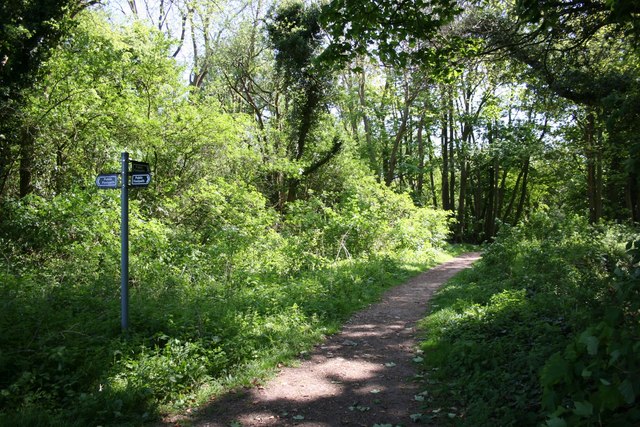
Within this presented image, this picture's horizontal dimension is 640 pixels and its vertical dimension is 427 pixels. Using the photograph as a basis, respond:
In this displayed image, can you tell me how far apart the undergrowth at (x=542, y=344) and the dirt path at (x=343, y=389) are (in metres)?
0.37

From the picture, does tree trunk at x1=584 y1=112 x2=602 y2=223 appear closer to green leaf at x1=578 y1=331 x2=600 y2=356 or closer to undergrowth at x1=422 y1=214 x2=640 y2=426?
undergrowth at x1=422 y1=214 x2=640 y2=426

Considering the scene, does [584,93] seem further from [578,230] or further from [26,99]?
[26,99]

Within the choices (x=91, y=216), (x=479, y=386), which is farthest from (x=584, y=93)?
(x=91, y=216)

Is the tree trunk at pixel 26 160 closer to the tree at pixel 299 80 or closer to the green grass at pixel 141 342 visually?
the green grass at pixel 141 342

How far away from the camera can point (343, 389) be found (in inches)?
188

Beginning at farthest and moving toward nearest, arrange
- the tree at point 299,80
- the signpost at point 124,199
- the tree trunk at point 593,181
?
1. the tree at point 299,80
2. the tree trunk at point 593,181
3. the signpost at point 124,199

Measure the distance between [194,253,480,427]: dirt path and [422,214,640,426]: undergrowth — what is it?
371 mm

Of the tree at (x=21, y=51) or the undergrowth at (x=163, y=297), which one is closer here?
the undergrowth at (x=163, y=297)

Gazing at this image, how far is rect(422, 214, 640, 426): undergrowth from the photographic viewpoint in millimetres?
2133

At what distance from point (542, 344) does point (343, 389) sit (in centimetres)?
220

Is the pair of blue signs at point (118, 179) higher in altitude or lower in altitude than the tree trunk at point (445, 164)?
lower

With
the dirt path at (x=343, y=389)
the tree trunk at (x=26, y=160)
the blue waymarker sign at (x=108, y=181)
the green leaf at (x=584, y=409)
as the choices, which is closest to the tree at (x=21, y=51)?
the tree trunk at (x=26, y=160)

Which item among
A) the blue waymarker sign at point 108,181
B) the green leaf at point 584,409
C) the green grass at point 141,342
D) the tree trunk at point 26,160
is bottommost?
the green grass at point 141,342

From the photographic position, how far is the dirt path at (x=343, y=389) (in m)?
4.09
